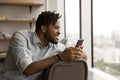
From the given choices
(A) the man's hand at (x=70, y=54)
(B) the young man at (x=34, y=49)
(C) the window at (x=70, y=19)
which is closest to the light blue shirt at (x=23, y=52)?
(B) the young man at (x=34, y=49)

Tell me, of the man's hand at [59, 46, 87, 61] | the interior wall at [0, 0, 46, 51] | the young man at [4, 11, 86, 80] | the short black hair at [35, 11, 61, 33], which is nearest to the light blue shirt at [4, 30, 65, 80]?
the young man at [4, 11, 86, 80]

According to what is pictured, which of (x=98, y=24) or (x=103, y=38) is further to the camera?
(x=98, y=24)

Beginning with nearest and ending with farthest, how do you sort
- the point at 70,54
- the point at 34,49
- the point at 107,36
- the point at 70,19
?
the point at 70,54 → the point at 34,49 → the point at 107,36 → the point at 70,19

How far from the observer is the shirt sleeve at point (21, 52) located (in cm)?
160

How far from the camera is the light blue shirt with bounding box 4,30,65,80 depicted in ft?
5.39

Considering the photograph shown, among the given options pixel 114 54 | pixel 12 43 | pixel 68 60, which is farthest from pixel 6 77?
pixel 114 54

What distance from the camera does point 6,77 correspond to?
1.82m

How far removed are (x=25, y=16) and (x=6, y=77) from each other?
10.8 feet

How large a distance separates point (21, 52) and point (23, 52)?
0.01m

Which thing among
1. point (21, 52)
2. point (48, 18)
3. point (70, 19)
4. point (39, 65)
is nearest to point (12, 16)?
point (70, 19)

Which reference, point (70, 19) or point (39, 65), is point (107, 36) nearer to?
point (39, 65)

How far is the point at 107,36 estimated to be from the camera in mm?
2584

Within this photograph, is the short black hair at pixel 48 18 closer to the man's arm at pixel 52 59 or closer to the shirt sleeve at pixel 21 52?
the shirt sleeve at pixel 21 52

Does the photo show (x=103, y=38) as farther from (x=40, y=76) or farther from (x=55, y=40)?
(x=40, y=76)
